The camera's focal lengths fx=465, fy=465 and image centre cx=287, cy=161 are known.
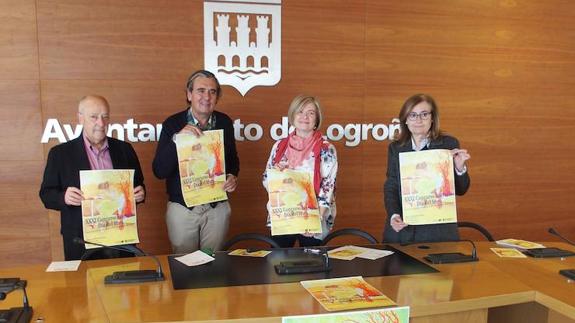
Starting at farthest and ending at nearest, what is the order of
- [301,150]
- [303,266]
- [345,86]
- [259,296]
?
[345,86] → [301,150] → [303,266] → [259,296]

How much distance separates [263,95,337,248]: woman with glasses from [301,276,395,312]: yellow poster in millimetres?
835

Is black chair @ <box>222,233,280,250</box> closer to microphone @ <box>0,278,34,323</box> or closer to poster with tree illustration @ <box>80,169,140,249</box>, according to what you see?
poster with tree illustration @ <box>80,169,140,249</box>

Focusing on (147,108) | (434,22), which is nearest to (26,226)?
(147,108)

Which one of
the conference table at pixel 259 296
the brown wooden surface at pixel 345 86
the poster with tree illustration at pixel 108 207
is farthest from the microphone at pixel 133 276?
the brown wooden surface at pixel 345 86

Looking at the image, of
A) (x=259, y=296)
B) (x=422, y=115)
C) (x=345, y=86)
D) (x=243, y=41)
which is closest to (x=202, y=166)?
(x=259, y=296)

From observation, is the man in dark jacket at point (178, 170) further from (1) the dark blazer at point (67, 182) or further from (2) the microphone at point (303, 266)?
(2) the microphone at point (303, 266)

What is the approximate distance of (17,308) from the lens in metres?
1.62

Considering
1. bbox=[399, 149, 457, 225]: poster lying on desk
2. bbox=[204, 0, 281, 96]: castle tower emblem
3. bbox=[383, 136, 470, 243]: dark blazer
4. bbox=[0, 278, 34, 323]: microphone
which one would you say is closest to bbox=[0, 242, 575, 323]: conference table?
bbox=[0, 278, 34, 323]: microphone

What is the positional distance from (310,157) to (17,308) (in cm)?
165

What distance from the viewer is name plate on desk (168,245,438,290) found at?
6.27 ft

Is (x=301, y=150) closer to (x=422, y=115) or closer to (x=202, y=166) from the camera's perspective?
(x=202, y=166)

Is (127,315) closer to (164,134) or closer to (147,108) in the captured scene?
(164,134)

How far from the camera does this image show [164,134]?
2.76m

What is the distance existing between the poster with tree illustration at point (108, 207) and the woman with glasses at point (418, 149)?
1.36m
